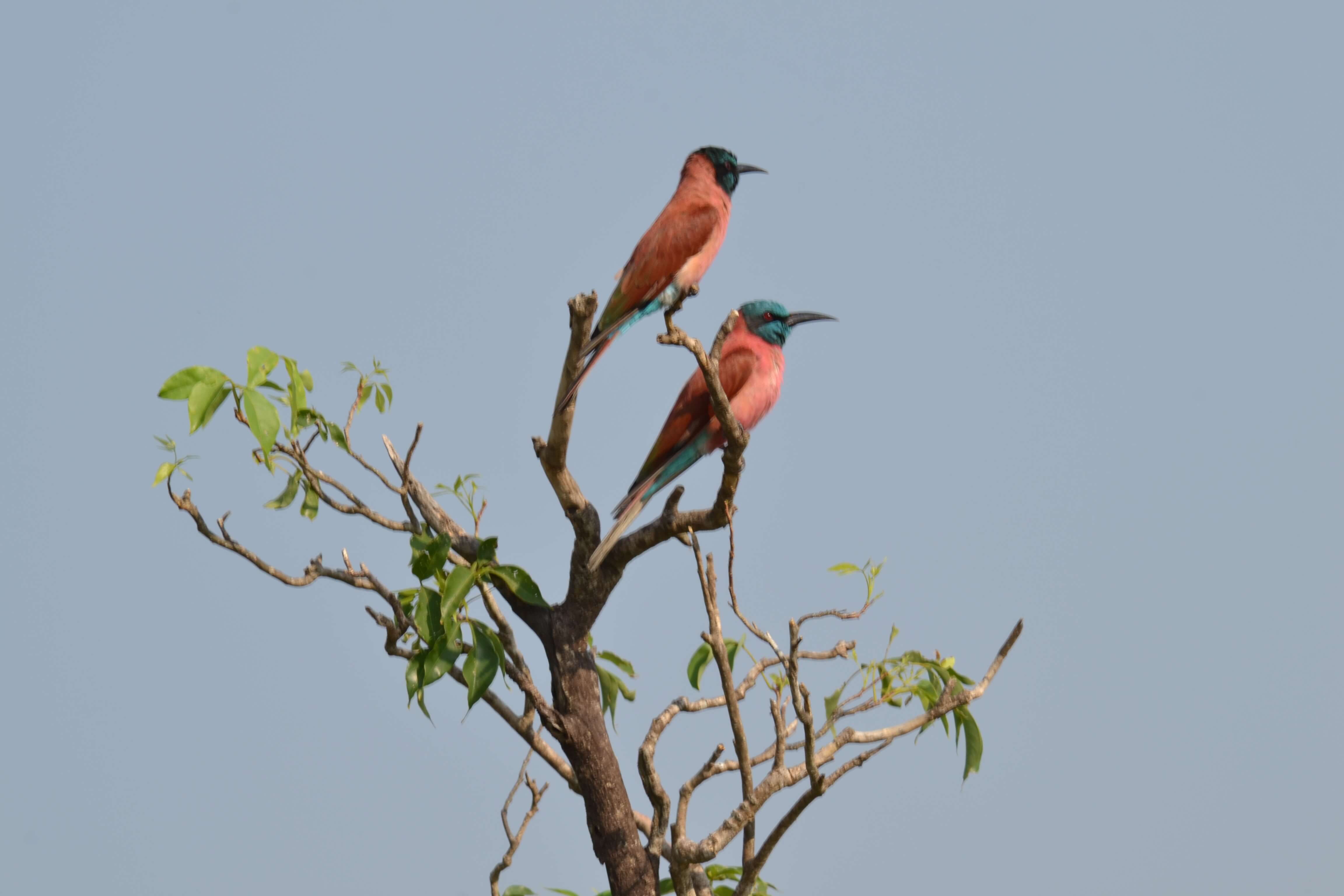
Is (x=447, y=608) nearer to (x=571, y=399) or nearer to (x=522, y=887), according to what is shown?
(x=571, y=399)

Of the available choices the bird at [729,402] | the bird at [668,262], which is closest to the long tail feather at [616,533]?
the bird at [729,402]

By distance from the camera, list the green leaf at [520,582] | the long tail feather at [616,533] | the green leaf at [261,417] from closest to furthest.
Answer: the green leaf at [261,417]
the green leaf at [520,582]
the long tail feather at [616,533]

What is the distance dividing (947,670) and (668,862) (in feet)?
2.82

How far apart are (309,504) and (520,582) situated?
66 cm

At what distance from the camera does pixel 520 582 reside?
2.74 metres

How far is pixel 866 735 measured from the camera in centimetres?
271

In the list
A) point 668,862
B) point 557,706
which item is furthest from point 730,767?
point 557,706

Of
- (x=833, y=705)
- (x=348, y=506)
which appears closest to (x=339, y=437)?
(x=348, y=506)

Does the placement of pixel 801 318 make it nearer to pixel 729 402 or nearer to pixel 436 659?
pixel 729 402

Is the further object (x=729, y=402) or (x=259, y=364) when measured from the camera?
(x=729, y=402)

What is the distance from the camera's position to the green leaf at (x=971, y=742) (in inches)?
111

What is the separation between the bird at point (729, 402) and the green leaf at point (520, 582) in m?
0.23

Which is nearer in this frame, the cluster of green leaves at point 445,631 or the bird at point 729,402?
the cluster of green leaves at point 445,631

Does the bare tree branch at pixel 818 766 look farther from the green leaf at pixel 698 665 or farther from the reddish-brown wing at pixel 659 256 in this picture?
the reddish-brown wing at pixel 659 256
